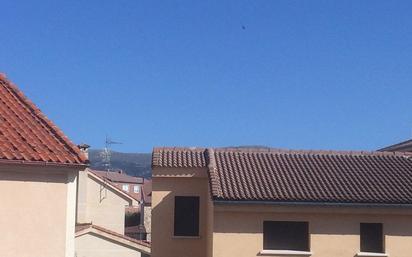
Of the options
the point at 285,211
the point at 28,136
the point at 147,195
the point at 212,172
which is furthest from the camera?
the point at 147,195

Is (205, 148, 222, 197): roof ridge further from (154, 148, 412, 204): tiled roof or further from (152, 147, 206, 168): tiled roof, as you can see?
(152, 147, 206, 168): tiled roof

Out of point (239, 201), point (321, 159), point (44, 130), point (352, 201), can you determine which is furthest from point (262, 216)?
point (44, 130)

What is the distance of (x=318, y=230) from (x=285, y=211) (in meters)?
1.30

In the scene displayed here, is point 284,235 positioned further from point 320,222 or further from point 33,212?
point 33,212

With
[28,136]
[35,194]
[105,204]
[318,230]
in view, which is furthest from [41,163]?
[105,204]

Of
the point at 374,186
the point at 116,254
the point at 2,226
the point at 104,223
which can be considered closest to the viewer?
the point at 2,226

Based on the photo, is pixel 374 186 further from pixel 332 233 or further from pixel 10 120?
pixel 10 120

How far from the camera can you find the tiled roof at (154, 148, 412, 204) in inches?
981

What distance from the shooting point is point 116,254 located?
3522cm

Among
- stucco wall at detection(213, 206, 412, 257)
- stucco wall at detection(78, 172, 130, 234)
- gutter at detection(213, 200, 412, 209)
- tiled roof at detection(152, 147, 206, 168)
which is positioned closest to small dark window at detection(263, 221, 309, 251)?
stucco wall at detection(213, 206, 412, 257)

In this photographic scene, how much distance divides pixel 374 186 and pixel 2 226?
622 inches

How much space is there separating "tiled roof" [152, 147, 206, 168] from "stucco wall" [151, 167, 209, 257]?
0.47 meters

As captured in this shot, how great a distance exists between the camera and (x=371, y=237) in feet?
83.1

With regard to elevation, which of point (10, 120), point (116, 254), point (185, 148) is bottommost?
point (116, 254)
